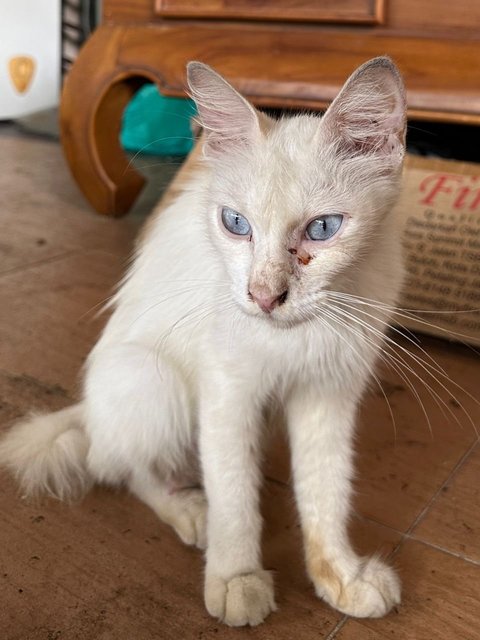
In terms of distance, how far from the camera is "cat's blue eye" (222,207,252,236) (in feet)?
2.82

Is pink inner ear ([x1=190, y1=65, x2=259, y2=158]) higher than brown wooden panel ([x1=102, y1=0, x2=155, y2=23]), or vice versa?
pink inner ear ([x1=190, y1=65, x2=259, y2=158])

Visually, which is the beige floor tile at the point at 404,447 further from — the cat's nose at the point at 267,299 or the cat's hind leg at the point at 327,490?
the cat's nose at the point at 267,299

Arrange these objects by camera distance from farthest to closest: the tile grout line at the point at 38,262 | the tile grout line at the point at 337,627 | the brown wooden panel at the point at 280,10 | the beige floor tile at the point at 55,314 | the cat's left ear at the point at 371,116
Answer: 1. the tile grout line at the point at 38,262
2. the brown wooden panel at the point at 280,10
3. the beige floor tile at the point at 55,314
4. the tile grout line at the point at 337,627
5. the cat's left ear at the point at 371,116

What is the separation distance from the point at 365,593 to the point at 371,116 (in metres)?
0.59

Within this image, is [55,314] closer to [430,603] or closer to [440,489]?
[440,489]

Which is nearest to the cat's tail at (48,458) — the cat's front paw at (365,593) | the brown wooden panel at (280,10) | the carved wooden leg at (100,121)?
the cat's front paw at (365,593)

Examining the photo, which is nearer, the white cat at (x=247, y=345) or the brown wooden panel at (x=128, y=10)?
the white cat at (x=247, y=345)

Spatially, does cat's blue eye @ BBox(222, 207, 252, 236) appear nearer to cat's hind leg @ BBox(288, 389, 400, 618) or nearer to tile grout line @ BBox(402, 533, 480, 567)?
cat's hind leg @ BBox(288, 389, 400, 618)

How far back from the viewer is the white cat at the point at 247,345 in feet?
2.70

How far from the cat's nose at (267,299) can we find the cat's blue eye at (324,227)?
77 millimetres

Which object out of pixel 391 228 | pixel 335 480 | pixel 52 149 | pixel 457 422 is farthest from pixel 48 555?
pixel 52 149

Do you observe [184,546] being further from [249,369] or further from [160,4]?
[160,4]

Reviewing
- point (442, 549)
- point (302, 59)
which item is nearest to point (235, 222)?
point (442, 549)

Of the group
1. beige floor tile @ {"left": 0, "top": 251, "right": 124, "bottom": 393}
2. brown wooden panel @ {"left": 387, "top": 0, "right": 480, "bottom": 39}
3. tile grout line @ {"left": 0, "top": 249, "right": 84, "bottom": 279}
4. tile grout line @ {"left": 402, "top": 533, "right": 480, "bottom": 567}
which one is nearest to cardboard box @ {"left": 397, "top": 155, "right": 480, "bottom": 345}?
brown wooden panel @ {"left": 387, "top": 0, "right": 480, "bottom": 39}
